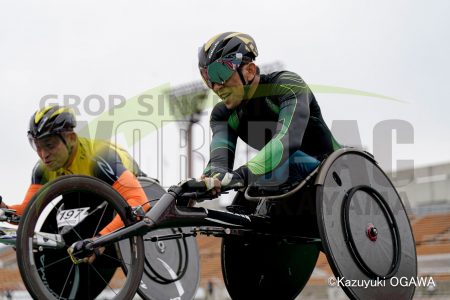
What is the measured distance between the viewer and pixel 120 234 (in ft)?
17.1

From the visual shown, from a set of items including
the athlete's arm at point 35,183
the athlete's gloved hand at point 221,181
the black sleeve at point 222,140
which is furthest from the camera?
the athlete's arm at point 35,183

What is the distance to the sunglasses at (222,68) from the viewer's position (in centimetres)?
602

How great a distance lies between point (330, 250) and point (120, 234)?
1.74 meters

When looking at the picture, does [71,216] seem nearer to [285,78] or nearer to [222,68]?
[222,68]

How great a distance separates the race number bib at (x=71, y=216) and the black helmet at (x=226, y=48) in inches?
67.1

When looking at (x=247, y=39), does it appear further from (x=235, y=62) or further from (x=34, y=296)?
(x=34, y=296)

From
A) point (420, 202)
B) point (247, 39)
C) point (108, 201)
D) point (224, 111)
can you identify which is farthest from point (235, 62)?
point (420, 202)

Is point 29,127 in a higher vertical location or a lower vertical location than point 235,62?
lower

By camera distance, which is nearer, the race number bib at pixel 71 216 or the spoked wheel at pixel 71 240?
the spoked wheel at pixel 71 240

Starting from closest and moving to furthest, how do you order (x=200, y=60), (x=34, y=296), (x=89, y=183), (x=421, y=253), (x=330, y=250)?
(x=34, y=296) < (x=89, y=183) < (x=330, y=250) < (x=200, y=60) < (x=421, y=253)

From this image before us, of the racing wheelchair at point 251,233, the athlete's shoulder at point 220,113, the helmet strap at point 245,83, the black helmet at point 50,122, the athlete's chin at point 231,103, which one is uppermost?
the helmet strap at point 245,83

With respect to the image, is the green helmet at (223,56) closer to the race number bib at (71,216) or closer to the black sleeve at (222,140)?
the black sleeve at (222,140)

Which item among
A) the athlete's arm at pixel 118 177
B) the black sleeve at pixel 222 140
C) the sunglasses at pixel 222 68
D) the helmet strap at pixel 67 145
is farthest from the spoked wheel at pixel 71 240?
the sunglasses at pixel 222 68

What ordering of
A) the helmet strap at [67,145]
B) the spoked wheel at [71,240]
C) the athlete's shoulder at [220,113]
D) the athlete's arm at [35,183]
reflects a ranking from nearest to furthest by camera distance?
the spoked wheel at [71,240]
the athlete's shoulder at [220,113]
the helmet strap at [67,145]
the athlete's arm at [35,183]
